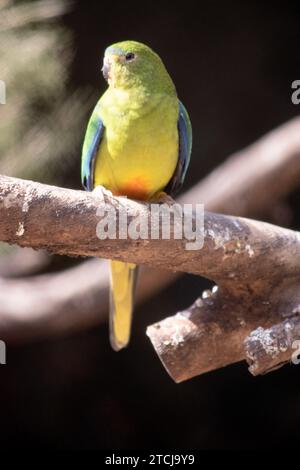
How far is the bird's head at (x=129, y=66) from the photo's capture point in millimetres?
1777

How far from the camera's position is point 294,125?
2.72 metres

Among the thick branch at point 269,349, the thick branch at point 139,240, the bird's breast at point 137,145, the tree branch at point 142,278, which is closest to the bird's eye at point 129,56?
the bird's breast at point 137,145

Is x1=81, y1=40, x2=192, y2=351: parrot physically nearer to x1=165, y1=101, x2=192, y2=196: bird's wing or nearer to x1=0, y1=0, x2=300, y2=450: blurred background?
x1=165, y1=101, x2=192, y2=196: bird's wing

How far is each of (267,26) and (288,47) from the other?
144 mm

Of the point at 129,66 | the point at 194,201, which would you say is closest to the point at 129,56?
the point at 129,66

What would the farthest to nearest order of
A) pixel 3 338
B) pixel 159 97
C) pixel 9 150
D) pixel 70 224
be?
pixel 3 338, pixel 9 150, pixel 159 97, pixel 70 224

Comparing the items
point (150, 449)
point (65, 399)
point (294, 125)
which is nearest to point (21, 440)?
point (65, 399)

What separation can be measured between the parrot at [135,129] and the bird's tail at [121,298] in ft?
0.80

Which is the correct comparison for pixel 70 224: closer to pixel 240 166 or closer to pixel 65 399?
pixel 240 166

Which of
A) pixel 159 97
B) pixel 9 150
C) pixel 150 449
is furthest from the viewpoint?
pixel 150 449

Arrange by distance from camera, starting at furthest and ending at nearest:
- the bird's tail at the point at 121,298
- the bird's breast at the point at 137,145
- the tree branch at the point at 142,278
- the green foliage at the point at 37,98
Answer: the tree branch at the point at 142,278
the green foliage at the point at 37,98
the bird's tail at the point at 121,298
the bird's breast at the point at 137,145

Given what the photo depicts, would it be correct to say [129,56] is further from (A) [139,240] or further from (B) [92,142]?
(A) [139,240]

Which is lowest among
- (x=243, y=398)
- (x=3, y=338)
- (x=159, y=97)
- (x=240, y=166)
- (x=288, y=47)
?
(x=243, y=398)

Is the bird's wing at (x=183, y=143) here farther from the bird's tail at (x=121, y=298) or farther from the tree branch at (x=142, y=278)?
the tree branch at (x=142, y=278)
